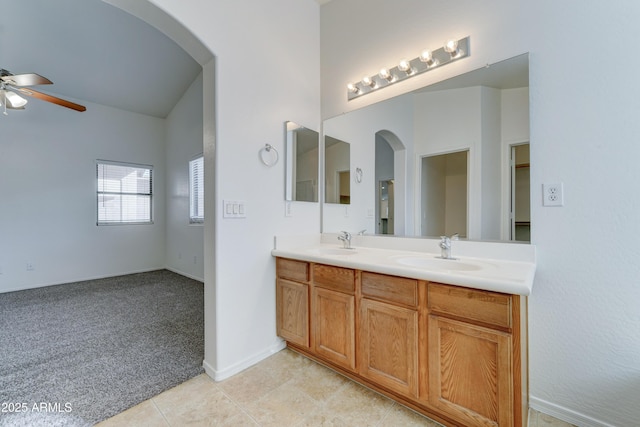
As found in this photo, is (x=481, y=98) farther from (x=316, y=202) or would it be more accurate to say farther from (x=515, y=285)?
(x=316, y=202)

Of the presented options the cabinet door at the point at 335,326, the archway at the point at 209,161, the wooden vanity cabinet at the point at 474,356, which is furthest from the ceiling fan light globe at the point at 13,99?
the wooden vanity cabinet at the point at 474,356

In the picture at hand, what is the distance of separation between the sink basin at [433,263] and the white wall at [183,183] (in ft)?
11.5

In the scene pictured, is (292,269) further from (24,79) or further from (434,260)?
(24,79)

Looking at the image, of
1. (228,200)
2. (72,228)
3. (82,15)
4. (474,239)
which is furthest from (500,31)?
(72,228)

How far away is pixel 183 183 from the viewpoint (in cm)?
472

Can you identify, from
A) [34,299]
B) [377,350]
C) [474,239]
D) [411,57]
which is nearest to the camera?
[377,350]

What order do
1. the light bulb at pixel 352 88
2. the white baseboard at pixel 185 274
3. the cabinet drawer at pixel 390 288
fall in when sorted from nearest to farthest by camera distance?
the cabinet drawer at pixel 390 288, the light bulb at pixel 352 88, the white baseboard at pixel 185 274

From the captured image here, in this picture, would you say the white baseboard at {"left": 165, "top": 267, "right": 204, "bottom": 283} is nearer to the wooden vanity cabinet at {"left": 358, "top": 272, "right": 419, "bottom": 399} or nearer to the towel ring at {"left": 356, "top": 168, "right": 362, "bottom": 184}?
the towel ring at {"left": 356, "top": 168, "right": 362, "bottom": 184}

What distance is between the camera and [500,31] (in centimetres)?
157

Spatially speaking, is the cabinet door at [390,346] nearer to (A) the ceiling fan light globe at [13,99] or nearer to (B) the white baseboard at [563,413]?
(B) the white baseboard at [563,413]

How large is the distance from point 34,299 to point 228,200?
362cm

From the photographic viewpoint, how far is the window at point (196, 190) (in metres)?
4.42

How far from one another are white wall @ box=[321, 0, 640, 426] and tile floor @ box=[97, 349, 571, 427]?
268mm

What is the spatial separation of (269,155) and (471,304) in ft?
5.31
